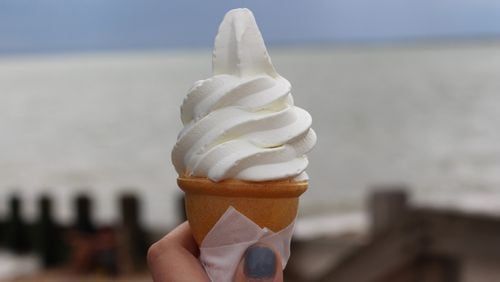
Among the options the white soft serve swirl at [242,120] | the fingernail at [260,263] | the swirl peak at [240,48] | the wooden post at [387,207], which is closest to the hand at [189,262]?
the fingernail at [260,263]

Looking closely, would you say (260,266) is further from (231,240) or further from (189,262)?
(189,262)

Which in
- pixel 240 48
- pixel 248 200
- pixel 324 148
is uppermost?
pixel 240 48

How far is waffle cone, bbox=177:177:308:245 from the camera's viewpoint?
192 cm

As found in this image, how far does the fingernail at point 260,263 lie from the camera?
191 centimetres

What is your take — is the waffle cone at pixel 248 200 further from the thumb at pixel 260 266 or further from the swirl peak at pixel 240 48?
the swirl peak at pixel 240 48

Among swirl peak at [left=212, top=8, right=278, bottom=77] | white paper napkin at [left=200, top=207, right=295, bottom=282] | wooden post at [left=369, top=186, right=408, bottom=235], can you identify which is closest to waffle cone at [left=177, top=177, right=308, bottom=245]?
white paper napkin at [left=200, top=207, right=295, bottom=282]

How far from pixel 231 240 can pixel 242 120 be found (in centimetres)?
32

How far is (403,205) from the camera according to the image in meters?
4.80

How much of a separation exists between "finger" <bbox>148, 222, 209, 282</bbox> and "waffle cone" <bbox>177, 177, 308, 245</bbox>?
109 millimetres

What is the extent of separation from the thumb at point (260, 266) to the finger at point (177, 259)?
4.8 inches

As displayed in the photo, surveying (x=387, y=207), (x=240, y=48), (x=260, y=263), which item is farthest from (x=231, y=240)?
(x=387, y=207)

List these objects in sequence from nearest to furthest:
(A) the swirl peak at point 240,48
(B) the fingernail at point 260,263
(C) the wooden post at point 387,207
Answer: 1. (B) the fingernail at point 260,263
2. (A) the swirl peak at point 240,48
3. (C) the wooden post at point 387,207

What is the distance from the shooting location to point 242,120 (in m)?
2.01

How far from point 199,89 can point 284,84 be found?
236 mm
